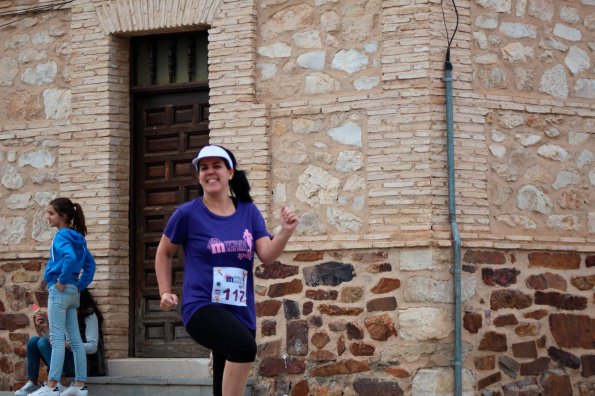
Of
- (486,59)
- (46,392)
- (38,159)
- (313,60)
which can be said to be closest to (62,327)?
(46,392)

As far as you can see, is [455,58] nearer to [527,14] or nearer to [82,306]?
[527,14]

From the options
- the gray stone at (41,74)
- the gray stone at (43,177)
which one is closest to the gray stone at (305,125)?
the gray stone at (43,177)

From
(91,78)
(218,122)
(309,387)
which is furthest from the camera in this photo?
(91,78)

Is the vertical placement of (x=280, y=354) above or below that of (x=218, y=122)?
below

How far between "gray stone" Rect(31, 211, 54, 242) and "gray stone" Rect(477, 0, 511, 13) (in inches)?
196

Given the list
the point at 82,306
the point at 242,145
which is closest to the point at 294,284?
the point at 242,145

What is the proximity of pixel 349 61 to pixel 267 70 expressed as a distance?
0.85 m

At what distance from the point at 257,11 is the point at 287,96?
36.3 inches

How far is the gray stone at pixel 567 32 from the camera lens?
11.5m

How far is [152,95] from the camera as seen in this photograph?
1248 centimetres

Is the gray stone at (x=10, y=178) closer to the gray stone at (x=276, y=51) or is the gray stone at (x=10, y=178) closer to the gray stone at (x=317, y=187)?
the gray stone at (x=276, y=51)

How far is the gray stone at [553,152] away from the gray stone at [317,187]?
6.54ft

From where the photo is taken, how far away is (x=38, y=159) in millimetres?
12438

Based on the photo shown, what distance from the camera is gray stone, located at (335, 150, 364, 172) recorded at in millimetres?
10914
